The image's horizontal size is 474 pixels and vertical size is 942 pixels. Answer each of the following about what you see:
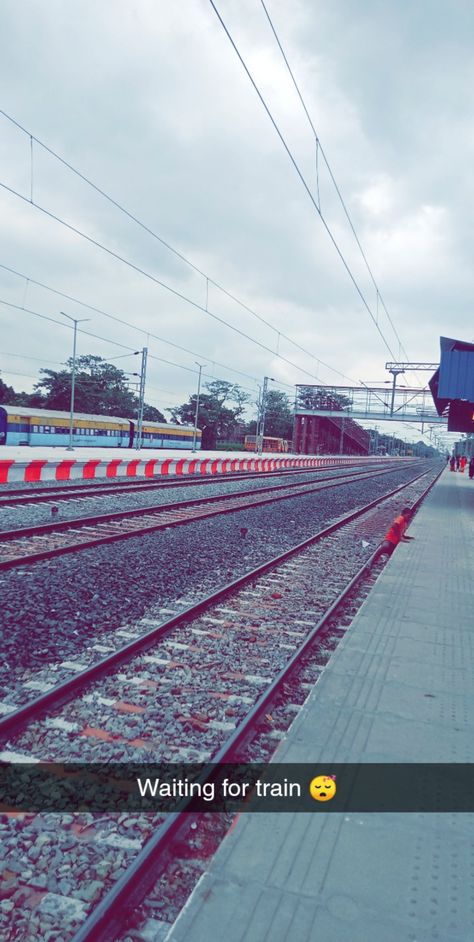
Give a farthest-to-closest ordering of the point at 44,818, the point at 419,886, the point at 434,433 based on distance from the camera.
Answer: the point at 434,433 < the point at 44,818 < the point at 419,886

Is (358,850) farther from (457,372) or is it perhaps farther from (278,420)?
(278,420)

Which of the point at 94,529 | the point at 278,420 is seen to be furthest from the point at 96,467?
the point at 278,420

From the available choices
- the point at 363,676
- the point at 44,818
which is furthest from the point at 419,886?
the point at 363,676

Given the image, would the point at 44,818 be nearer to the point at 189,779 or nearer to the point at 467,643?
the point at 189,779

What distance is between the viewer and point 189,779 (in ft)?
11.7

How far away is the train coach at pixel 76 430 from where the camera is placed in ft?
149

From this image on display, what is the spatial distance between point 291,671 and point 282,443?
83938 millimetres

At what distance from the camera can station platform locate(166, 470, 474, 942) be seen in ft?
7.94

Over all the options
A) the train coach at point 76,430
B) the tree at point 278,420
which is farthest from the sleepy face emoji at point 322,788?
the tree at point 278,420

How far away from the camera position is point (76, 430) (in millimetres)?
50594

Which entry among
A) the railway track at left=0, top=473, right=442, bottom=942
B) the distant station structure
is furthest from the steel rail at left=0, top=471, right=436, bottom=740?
the distant station structure

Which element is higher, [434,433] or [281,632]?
[434,433]

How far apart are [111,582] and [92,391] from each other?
7754 centimetres

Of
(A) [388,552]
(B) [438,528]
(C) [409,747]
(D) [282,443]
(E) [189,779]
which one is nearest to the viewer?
(E) [189,779]
